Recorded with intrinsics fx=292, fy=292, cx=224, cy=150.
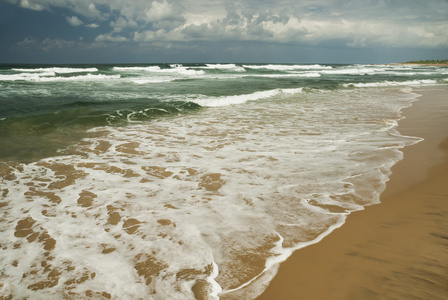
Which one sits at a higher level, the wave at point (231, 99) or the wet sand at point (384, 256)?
the wave at point (231, 99)

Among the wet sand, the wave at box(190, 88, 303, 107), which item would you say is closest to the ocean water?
the wet sand

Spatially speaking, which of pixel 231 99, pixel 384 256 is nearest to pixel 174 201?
pixel 384 256

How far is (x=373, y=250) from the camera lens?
2709 mm

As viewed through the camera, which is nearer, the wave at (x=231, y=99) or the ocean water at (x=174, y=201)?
the ocean water at (x=174, y=201)

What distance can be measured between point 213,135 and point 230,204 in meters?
4.10

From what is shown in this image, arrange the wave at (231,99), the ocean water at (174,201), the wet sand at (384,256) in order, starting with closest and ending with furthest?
the wet sand at (384,256) → the ocean water at (174,201) → the wave at (231,99)

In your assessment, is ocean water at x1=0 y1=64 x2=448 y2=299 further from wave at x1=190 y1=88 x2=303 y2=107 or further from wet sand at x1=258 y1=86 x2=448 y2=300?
wave at x1=190 y1=88 x2=303 y2=107

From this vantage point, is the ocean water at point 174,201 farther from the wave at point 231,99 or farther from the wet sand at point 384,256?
the wave at point 231,99

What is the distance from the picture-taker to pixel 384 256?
2604mm

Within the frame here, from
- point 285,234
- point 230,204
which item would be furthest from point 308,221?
point 230,204

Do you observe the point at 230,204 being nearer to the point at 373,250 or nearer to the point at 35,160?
the point at 373,250

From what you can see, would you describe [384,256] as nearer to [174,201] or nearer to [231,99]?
[174,201]

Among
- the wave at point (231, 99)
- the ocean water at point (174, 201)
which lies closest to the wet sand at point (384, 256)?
the ocean water at point (174, 201)

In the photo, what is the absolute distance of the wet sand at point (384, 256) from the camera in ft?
7.27
